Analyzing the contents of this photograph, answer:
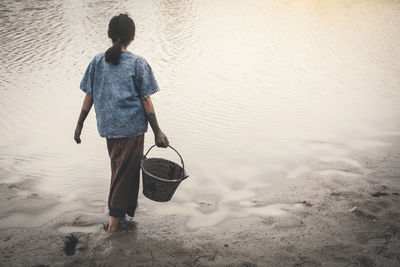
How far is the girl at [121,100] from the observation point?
2379mm

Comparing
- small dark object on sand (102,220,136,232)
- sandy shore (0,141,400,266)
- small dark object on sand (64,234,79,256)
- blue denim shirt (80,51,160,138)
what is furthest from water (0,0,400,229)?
blue denim shirt (80,51,160,138)

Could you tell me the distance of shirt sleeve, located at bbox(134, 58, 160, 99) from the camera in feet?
7.86

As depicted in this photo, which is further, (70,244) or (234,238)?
(234,238)

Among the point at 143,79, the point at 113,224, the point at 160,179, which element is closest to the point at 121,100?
the point at 143,79

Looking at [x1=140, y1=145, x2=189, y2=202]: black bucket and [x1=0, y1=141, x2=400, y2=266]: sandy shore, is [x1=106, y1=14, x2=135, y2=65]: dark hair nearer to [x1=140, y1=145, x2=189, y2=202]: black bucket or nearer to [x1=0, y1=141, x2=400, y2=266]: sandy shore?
[x1=140, y1=145, x2=189, y2=202]: black bucket

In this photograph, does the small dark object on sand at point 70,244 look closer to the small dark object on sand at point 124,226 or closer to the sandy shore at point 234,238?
the sandy shore at point 234,238

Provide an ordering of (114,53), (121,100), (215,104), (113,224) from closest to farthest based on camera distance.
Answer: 1. (114,53)
2. (121,100)
3. (113,224)
4. (215,104)

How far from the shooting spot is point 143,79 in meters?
2.41

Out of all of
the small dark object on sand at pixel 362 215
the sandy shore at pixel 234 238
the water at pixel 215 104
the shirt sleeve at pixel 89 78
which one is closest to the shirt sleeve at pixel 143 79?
the shirt sleeve at pixel 89 78

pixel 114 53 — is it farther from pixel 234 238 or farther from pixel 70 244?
pixel 234 238

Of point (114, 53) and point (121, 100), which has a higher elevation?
point (114, 53)

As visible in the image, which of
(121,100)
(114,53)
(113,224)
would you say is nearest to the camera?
(114,53)

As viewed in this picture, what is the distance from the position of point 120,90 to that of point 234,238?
1.44m

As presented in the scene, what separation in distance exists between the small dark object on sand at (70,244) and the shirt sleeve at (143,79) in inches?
47.2
